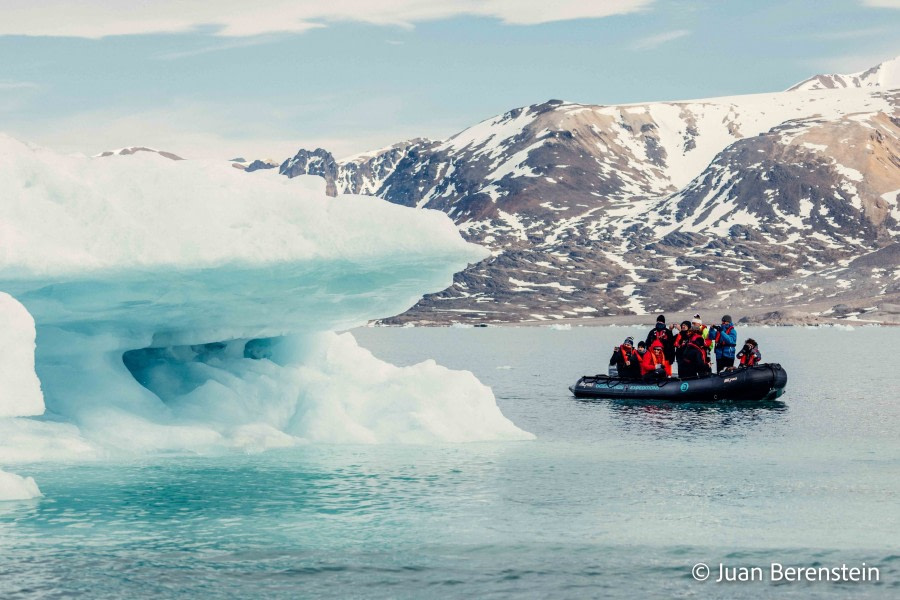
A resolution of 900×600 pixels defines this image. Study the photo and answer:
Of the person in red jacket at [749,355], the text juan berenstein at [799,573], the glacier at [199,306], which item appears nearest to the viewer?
the text juan berenstein at [799,573]

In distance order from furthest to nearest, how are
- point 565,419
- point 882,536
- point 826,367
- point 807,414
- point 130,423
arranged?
point 826,367
point 807,414
point 565,419
point 130,423
point 882,536

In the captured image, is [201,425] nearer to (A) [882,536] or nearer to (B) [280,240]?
(B) [280,240]

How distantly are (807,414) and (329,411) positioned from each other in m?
27.6

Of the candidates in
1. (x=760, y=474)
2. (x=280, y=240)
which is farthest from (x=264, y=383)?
(x=760, y=474)

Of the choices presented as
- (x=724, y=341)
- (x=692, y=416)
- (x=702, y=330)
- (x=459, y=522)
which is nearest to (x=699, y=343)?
(x=702, y=330)

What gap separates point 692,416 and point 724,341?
5699 millimetres

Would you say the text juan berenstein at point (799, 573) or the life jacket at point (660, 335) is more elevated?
the life jacket at point (660, 335)

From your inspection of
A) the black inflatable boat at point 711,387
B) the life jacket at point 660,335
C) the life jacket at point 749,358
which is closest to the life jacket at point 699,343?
the life jacket at point 660,335

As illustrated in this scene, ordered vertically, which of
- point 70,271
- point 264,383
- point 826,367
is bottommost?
point 826,367

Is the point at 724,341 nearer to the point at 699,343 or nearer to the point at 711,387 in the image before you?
the point at 699,343

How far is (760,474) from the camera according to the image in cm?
2878

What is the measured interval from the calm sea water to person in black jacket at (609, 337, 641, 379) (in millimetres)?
17543

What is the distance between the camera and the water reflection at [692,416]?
41.1 m

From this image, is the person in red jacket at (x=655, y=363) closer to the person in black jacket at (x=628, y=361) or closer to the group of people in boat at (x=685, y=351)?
the group of people in boat at (x=685, y=351)
